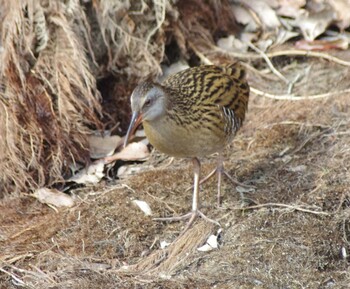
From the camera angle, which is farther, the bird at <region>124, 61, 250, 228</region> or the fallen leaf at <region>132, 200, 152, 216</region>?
the fallen leaf at <region>132, 200, 152, 216</region>

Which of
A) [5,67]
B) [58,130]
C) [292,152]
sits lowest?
[292,152]

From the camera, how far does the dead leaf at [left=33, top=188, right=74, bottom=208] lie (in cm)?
548

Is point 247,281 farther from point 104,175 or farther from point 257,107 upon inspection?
point 257,107

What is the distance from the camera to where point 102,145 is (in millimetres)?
6105

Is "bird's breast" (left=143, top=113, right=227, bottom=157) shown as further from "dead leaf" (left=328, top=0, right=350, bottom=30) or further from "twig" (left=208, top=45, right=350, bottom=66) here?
"dead leaf" (left=328, top=0, right=350, bottom=30)

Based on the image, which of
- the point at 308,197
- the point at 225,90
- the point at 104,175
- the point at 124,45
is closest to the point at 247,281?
the point at 308,197

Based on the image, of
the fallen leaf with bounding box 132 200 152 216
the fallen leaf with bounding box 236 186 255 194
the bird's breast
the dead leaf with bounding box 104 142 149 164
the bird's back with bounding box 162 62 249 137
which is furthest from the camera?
the dead leaf with bounding box 104 142 149 164

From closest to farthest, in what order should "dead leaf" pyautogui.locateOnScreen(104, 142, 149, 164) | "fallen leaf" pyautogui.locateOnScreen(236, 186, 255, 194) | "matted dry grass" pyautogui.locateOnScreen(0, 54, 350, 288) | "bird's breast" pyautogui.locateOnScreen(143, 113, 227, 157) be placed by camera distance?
"matted dry grass" pyautogui.locateOnScreen(0, 54, 350, 288) → "bird's breast" pyautogui.locateOnScreen(143, 113, 227, 157) → "fallen leaf" pyautogui.locateOnScreen(236, 186, 255, 194) → "dead leaf" pyautogui.locateOnScreen(104, 142, 149, 164)

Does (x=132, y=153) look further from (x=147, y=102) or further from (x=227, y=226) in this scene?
(x=147, y=102)

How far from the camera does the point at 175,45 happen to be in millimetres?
6863

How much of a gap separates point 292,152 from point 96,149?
4.99 feet

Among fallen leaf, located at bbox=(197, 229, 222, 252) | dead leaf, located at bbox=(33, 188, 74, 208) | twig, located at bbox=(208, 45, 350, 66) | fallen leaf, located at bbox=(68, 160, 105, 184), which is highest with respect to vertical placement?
twig, located at bbox=(208, 45, 350, 66)

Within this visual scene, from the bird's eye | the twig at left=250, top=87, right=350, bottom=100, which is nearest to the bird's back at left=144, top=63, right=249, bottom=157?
the bird's eye

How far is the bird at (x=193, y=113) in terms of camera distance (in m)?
4.66
